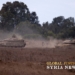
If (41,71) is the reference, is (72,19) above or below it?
above

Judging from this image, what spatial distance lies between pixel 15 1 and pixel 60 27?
57.5 feet

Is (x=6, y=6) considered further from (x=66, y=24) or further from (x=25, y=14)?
(x=66, y=24)

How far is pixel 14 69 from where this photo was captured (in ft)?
39.5

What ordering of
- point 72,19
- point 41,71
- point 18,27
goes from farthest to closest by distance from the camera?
point 72,19, point 18,27, point 41,71

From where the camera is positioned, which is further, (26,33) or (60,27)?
(60,27)

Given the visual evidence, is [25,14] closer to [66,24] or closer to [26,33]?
[26,33]

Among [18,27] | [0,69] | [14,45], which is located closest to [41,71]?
[0,69]

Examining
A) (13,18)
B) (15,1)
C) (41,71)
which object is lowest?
(41,71)

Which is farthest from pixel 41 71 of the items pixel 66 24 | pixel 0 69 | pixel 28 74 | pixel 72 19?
pixel 72 19

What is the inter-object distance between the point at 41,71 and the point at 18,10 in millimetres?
59571

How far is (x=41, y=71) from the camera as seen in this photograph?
1220 centimetres

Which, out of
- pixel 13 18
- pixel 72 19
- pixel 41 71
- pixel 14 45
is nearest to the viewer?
pixel 41 71

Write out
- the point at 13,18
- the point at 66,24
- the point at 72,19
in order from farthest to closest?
the point at 72,19, the point at 66,24, the point at 13,18

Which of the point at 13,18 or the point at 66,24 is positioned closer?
the point at 13,18
